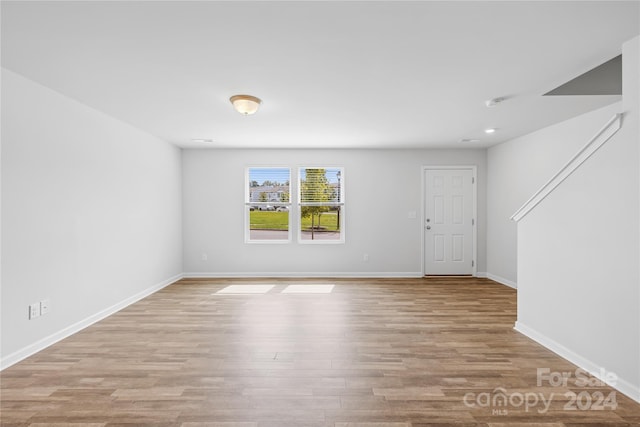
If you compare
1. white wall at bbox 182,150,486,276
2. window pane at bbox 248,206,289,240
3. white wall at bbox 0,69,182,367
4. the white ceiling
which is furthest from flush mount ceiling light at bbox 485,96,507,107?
white wall at bbox 0,69,182,367

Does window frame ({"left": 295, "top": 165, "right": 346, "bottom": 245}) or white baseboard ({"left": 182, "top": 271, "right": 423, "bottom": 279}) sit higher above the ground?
window frame ({"left": 295, "top": 165, "right": 346, "bottom": 245})

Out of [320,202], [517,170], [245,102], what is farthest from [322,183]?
[517,170]

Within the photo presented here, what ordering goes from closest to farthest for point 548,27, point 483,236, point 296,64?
point 548,27 < point 296,64 < point 483,236

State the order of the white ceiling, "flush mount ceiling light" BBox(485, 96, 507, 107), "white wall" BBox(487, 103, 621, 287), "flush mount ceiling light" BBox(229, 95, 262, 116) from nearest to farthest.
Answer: the white ceiling
"flush mount ceiling light" BBox(229, 95, 262, 116)
"flush mount ceiling light" BBox(485, 96, 507, 107)
"white wall" BBox(487, 103, 621, 287)

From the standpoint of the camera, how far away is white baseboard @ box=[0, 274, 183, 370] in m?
2.65

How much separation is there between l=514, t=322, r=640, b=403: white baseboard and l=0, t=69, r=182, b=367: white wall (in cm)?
460

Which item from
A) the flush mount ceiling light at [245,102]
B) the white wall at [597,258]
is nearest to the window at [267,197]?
the flush mount ceiling light at [245,102]

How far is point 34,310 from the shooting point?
2.86 metres

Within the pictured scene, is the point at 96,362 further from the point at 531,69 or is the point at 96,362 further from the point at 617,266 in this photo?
the point at 531,69

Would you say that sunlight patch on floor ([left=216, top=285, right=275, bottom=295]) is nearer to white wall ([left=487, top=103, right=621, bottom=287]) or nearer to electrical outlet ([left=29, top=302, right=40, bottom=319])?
electrical outlet ([left=29, top=302, right=40, bottom=319])

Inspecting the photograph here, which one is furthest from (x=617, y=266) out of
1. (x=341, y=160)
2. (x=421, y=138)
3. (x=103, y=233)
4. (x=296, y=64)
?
(x=103, y=233)

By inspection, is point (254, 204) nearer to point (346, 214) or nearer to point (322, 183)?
point (322, 183)

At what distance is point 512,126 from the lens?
14.7 feet

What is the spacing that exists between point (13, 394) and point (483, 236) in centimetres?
651
